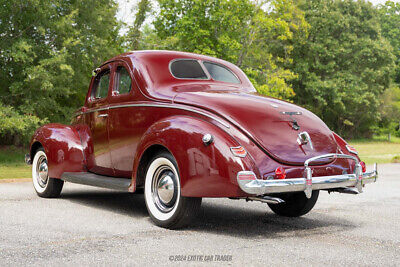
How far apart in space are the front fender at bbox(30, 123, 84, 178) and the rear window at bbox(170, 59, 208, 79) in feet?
6.48

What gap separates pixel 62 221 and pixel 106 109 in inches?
70.3

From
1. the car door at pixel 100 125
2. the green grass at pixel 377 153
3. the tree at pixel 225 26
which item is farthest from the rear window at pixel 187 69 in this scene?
the tree at pixel 225 26

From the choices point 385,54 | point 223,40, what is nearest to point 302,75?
point 385,54

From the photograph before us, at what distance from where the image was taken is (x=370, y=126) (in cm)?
4953

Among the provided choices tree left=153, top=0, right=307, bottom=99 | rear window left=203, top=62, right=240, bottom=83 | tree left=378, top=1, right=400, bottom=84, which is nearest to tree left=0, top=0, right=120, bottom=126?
tree left=153, top=0, right=307, bottom=99

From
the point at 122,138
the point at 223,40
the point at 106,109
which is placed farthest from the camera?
the point at 223,40

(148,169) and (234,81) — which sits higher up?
(234,81)

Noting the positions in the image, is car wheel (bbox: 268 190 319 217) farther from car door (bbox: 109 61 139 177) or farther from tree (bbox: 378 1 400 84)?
tree (bbox: 378 1 400 84)

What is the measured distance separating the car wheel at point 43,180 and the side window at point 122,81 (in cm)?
190

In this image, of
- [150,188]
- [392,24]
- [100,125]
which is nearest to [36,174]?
[100,125]

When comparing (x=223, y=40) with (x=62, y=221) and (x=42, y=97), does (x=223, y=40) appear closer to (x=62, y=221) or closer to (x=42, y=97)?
(x=42, y=97)

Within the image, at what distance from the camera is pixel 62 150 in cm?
691

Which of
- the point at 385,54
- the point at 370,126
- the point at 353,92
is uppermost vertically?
the point at 385,54

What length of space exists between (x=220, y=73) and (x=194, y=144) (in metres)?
2.16
